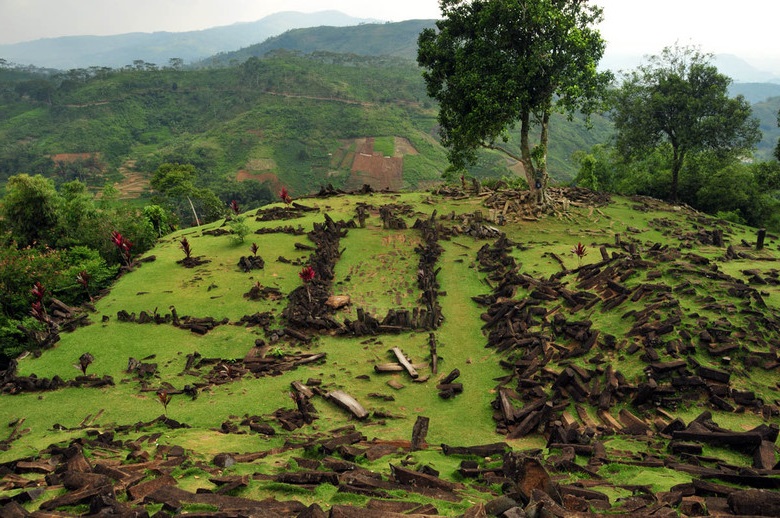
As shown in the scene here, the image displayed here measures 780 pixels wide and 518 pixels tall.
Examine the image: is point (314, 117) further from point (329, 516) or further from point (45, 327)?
point (329, 516)

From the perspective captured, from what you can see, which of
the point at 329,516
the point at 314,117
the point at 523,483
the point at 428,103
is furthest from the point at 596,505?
the point at 428,103

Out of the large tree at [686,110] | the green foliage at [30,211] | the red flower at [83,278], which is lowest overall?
the red flower at [83,278]

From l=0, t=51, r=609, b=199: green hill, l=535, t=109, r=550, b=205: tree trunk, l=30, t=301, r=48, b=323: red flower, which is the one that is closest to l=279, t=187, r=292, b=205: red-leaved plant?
l=30, t=301, r=48, b=323: red flower

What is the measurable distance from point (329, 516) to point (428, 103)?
169 m

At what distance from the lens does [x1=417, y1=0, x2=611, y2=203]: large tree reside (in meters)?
23.8

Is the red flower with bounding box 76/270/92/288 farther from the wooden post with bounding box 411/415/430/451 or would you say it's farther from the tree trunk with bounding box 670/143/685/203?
the tree trunk with bounding box 670/143/685/203

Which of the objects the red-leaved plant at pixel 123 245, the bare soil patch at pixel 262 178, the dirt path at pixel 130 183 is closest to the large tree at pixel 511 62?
the red-leaved plant at pixel 123 245

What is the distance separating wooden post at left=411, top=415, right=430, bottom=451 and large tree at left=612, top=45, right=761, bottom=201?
102 ft

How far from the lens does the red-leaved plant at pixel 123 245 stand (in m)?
20.2

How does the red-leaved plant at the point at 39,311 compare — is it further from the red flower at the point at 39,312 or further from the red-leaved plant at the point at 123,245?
the red-leaved plant at the point at 123,245

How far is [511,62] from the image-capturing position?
81.8 feet

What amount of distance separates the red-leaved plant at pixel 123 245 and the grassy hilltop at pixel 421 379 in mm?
1201

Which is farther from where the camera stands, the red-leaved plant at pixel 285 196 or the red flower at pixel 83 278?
the red-leaved plant at pixel 285 196

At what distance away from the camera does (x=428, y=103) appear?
161750 millimetres
